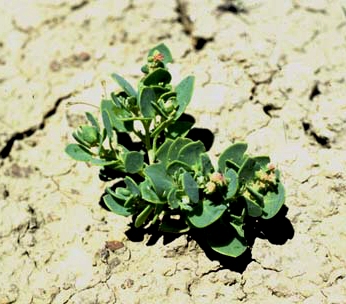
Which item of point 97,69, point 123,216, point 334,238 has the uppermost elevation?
point 97,69

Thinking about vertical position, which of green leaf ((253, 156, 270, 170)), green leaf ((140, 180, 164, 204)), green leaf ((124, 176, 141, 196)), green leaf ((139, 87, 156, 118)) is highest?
green leaf ((139, 87, 156, 118))

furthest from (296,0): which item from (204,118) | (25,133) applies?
(25,133)

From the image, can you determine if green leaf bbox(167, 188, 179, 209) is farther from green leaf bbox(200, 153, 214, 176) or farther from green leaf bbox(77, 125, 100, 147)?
green leaf bbox(77, 125, 100, 147)

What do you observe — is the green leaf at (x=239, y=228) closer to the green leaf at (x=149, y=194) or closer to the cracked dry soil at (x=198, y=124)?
the cracked dry soil at (x=198, y=124)

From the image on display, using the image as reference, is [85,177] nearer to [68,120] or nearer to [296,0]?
[68,120]

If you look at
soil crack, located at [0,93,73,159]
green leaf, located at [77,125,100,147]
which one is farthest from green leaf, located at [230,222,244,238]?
soil crack, located at [0,93,73,159]

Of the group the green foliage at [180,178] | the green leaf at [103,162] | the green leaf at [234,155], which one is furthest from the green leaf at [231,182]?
the green leaf at [103,162]
